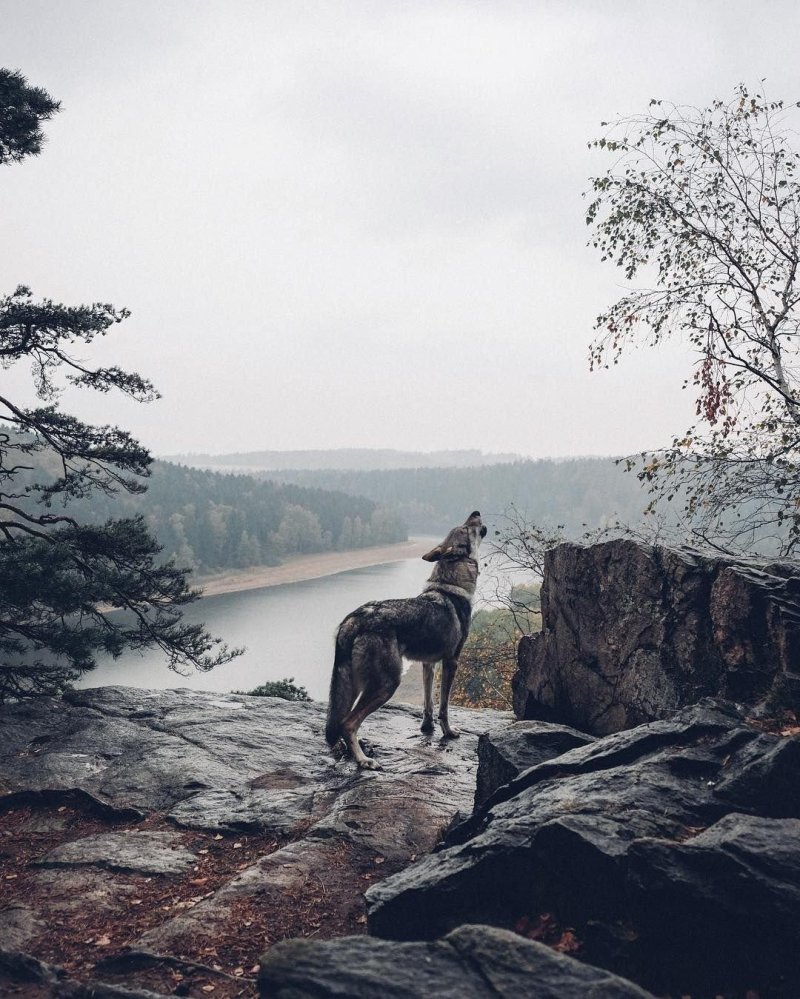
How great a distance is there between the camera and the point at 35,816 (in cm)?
713

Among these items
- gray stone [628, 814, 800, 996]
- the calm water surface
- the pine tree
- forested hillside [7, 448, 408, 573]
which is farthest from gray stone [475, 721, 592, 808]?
forested hillside [7, 448, 408, 573]

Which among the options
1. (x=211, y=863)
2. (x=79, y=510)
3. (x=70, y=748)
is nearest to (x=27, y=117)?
(x=70, y=748)

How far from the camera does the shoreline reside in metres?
86.0

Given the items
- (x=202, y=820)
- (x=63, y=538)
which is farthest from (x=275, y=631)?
(x=202, y=820)

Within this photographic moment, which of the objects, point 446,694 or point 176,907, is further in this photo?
point 446,694

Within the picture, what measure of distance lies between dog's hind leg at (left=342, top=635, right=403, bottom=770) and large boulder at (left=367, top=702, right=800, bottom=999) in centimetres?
263

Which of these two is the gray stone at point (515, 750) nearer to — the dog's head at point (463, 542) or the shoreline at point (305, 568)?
the dog's head at point (463, 542)

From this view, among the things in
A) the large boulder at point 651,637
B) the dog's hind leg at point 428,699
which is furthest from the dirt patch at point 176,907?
the large boulder at point 651,637

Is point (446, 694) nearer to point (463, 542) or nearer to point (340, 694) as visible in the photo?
point (340, 694)

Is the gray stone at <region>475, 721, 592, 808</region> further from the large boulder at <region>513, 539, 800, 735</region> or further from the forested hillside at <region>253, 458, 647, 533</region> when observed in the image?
the forested hillside at <region>253, 458, 647, 533</region>

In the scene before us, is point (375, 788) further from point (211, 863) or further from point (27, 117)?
point (27, 117)

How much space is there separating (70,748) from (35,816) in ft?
4.88

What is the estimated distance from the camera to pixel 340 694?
796cm

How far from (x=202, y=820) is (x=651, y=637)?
5107mm
